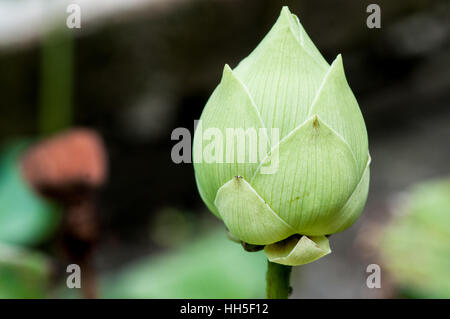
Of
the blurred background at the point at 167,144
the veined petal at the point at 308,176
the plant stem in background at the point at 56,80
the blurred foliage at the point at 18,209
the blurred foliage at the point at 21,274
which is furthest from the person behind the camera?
the plant stem in background at the point at 56,80

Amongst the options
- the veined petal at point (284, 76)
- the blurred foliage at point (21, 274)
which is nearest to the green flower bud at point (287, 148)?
the veined petal at point (284, 76)

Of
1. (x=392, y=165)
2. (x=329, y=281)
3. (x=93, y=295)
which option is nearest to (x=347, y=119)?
(x=93, y=295)

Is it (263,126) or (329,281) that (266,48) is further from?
(329,281)

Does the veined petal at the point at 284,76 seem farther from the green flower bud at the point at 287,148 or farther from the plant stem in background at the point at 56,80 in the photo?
the plant stem in background at the point at 56,80

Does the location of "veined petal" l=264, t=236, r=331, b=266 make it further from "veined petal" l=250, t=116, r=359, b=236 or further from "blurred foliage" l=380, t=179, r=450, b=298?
"blurred foliage" l=380, t=179, r=450, b=298

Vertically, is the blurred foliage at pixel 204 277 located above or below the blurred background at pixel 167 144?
below
